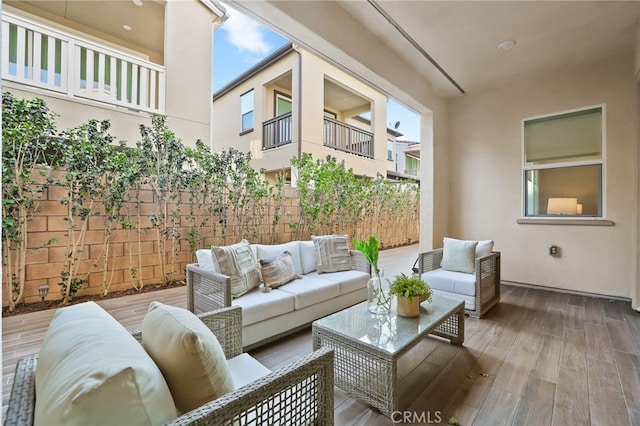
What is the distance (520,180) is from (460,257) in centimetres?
199

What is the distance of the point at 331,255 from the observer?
353 centimetres

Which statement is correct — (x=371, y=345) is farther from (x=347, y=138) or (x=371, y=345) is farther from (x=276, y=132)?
(x=347, y=138)

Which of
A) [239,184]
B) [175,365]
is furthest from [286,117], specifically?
[175,365]

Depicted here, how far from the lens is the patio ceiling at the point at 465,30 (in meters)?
2.92

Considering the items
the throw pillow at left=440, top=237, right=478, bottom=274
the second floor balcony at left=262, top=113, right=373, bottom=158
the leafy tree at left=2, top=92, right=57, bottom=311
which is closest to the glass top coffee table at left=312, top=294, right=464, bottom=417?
the throw pillow at left=440, top=237, right=478, bottom=274

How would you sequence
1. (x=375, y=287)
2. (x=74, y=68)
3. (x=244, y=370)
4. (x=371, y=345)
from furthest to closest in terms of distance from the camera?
(x=74, y=68), (x=375, y=287), (x=371, y=345), (x=244, y=370)

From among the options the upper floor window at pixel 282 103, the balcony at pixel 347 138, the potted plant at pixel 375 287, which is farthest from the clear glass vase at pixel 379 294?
the upper floor window at pixel 282 103

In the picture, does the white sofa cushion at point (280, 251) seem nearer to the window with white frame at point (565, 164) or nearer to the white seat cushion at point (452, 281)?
the white seat cushion at point (452, 281)

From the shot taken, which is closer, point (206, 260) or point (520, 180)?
point (206, 260)

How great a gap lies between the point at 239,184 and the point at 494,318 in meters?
3.59

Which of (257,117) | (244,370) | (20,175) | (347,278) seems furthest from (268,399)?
(257,117)

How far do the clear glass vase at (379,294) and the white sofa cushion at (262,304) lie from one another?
29.2 inches

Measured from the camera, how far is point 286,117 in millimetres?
7648

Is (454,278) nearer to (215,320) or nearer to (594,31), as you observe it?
(215,320)
